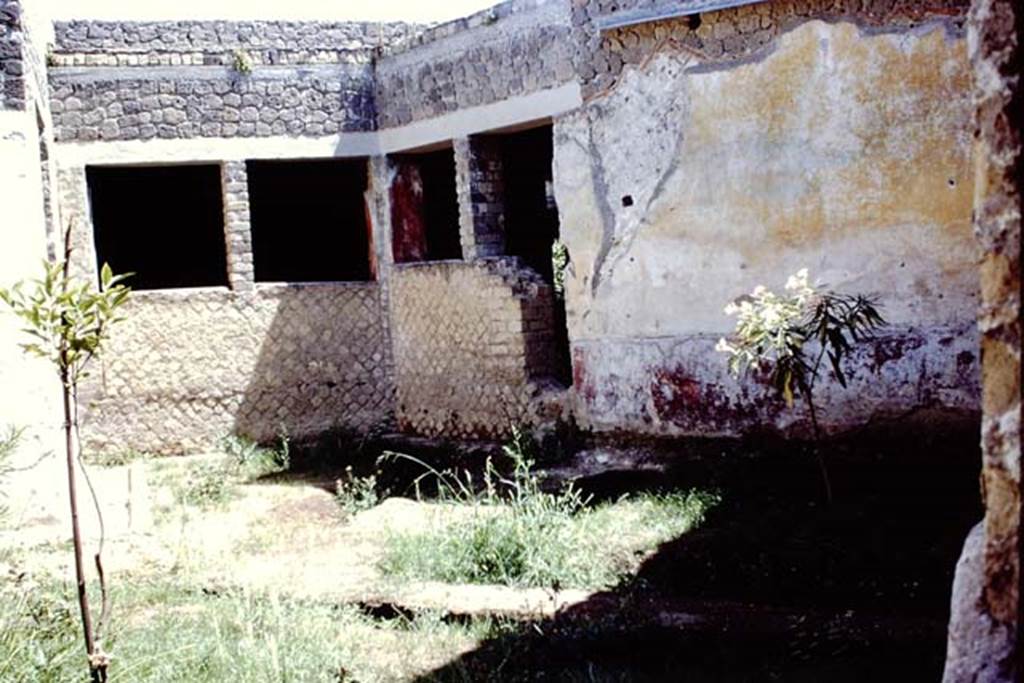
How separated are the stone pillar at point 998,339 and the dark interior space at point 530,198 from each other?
897 centimetres

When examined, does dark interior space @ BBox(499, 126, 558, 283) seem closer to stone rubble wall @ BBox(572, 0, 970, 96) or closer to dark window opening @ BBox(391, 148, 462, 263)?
dark window opening @ BBox(391, 148, 462, 263)

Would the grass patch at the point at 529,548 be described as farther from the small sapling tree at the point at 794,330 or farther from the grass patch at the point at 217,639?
the small sapling tree at the point at 794,330

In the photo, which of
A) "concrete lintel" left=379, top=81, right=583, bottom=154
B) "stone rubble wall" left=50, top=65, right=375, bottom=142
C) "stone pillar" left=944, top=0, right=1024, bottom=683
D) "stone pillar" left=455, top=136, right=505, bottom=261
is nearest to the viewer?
"stone pillar" left=944, top=0, right=1024, bottom=683

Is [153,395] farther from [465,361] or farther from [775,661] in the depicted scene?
[775,661]

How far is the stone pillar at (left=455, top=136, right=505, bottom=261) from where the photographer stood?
10.7 meters

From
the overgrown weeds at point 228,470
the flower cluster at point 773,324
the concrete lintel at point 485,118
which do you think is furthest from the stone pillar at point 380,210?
the flower cluster at point 773,324

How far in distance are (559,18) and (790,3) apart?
2193 mm

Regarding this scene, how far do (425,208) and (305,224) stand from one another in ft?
8.31

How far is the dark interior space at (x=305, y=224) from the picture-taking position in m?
13.5

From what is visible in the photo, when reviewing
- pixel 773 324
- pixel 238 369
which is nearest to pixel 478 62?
pixel 238 369

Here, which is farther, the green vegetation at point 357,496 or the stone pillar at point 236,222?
the stone pillar at point 236,222

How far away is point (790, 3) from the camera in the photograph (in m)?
8.06

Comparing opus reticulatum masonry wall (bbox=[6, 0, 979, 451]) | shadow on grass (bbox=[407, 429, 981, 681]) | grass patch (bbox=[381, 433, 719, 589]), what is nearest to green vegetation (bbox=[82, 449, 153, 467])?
opus reticulatum masonry wall (bbox=[6, 0, 979, 451])

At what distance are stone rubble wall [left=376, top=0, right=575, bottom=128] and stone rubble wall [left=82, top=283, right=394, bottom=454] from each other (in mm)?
2085
